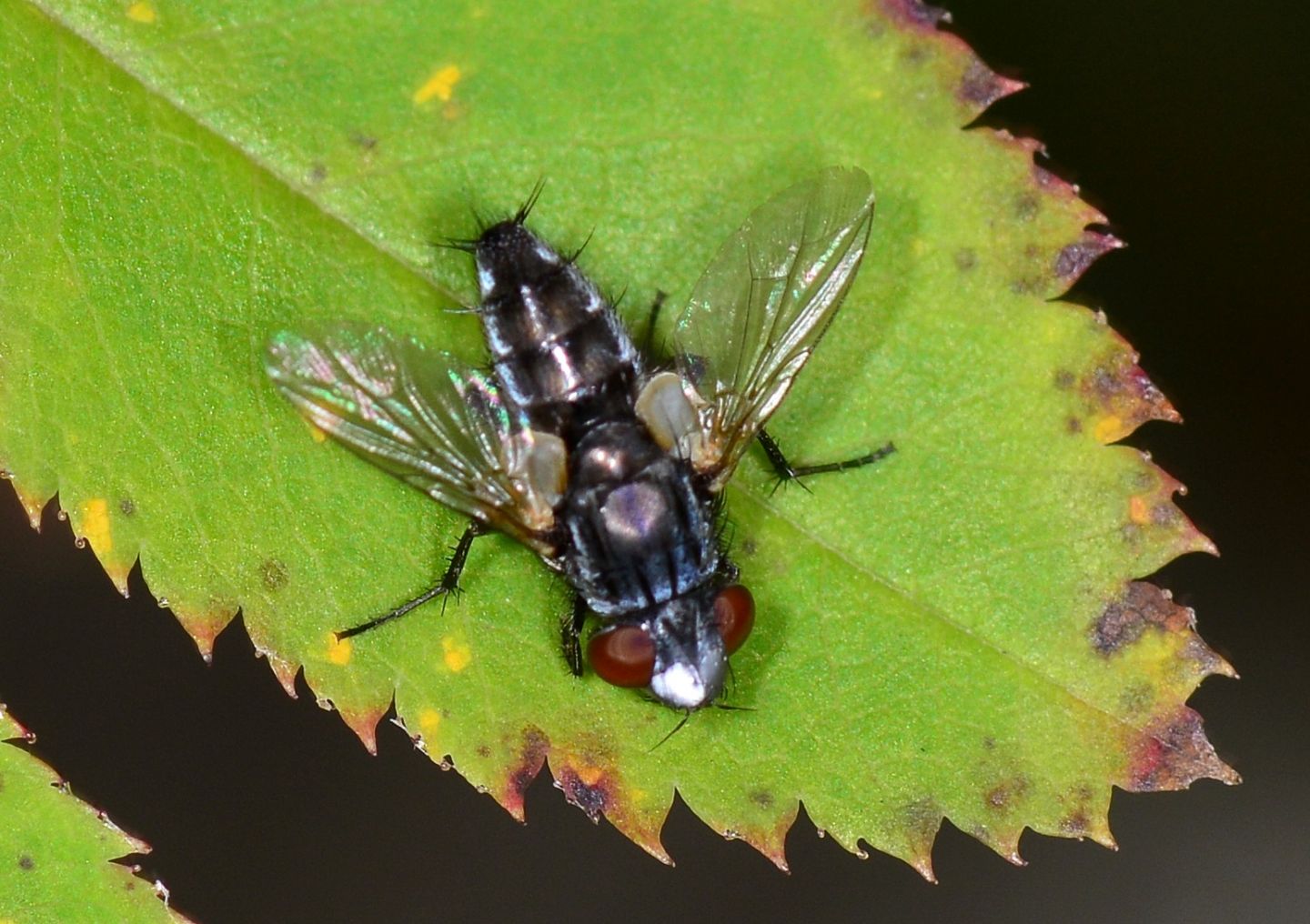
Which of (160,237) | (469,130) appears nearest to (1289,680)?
(469,130)

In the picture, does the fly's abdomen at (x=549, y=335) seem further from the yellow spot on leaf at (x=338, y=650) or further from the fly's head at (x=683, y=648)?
the yellow spot on leaf at (x=338, y=650)

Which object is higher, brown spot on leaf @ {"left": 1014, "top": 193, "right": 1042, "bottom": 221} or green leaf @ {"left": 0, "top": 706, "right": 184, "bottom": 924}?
brown spot on leaf @ {"left": 1014, "top": 193, "right": 1042, "bottom": 221}

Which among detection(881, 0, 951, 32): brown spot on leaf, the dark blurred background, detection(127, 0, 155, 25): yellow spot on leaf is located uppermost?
detection(127, 0, 155, 25): yellow spot on leaf

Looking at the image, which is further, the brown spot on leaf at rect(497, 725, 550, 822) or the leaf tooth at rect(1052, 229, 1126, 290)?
the brown spot on leaf at rect(497, 725, 550, 822)

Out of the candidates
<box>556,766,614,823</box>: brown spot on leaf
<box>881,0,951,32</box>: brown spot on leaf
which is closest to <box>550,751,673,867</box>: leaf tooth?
<box>556,766,614,823</box>: brown spot on leaf

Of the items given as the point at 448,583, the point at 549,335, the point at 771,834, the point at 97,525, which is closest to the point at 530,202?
the point at 549,335

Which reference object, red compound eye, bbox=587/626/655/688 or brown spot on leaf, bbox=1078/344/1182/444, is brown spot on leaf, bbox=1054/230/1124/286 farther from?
red compound eye, bbox=587/626/655/688

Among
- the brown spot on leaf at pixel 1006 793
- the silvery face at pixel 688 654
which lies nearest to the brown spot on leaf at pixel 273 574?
the silvery face at pixel 688 654
